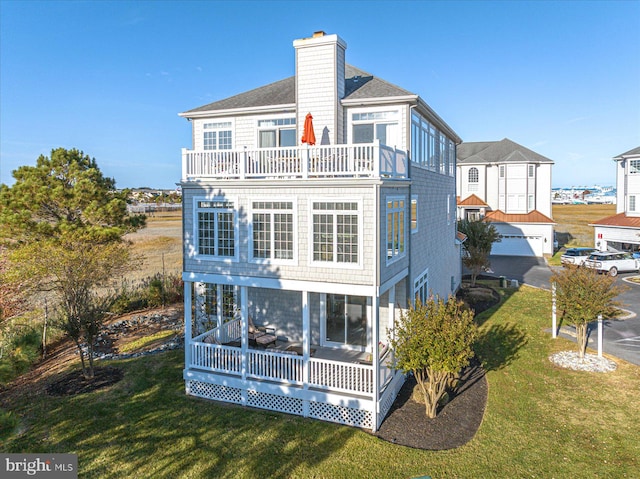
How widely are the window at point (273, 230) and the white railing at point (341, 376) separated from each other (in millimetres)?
3117

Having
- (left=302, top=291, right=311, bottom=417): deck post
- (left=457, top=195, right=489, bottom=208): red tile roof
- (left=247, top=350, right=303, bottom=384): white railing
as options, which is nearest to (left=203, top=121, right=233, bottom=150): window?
(left=302, top=291, right=311, bottom=417): deck post

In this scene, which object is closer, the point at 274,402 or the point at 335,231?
the point at 335,231

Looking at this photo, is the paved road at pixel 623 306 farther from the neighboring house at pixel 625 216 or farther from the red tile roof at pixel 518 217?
the neighboring house at pixel 625 216

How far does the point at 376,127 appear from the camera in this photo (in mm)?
14734

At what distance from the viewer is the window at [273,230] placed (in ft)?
40.0

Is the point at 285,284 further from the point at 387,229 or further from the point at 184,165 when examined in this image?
the point at 184,165

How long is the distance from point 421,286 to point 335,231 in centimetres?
599

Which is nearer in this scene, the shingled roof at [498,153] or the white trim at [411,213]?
the white trim at [411,213]

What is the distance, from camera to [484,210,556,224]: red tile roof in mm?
42791

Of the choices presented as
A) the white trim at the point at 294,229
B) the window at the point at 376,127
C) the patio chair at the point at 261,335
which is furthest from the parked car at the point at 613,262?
the white trim at the point at 294,229

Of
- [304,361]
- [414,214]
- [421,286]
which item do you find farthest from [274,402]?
[414,214]

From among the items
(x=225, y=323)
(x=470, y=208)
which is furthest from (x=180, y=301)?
(x=470, y=208)

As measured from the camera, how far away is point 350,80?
53.0 ft

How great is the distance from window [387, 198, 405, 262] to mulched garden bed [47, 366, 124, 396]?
9.72m
